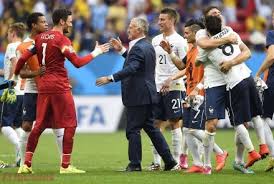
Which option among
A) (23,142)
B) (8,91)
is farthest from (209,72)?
(8,91)

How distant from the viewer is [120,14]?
103ft

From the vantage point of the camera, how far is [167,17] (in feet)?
52.7

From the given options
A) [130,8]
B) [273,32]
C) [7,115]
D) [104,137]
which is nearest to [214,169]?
[273,32]

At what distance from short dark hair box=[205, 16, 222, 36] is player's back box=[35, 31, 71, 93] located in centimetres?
217

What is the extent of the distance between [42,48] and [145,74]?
1.86m

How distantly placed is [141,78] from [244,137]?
2062mm

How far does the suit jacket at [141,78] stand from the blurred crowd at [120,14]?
1361cm

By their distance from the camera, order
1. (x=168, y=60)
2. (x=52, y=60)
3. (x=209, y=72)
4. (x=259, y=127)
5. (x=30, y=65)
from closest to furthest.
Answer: (x=52, y=60)
(x=209, y=72)
(x=259, y=127)
(x=30, y=65)
(x=168, y=60)

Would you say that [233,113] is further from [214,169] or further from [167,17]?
→ [167,17]

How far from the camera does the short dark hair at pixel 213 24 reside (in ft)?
45.8

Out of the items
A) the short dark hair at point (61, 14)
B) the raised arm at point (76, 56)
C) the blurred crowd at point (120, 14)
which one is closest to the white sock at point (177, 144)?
the raised arm at point (76, 56)

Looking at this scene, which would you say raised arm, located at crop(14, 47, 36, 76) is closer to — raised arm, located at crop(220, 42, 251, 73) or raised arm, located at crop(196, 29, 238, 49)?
raised arm, located at crop(196, 29, 238, 49)

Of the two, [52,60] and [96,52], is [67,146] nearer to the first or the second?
[52,60]

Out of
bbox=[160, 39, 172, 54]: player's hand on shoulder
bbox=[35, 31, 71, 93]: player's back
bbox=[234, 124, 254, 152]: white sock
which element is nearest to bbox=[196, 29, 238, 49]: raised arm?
bbox=[160, 39, 172, 54]: player's hand on shoulder
